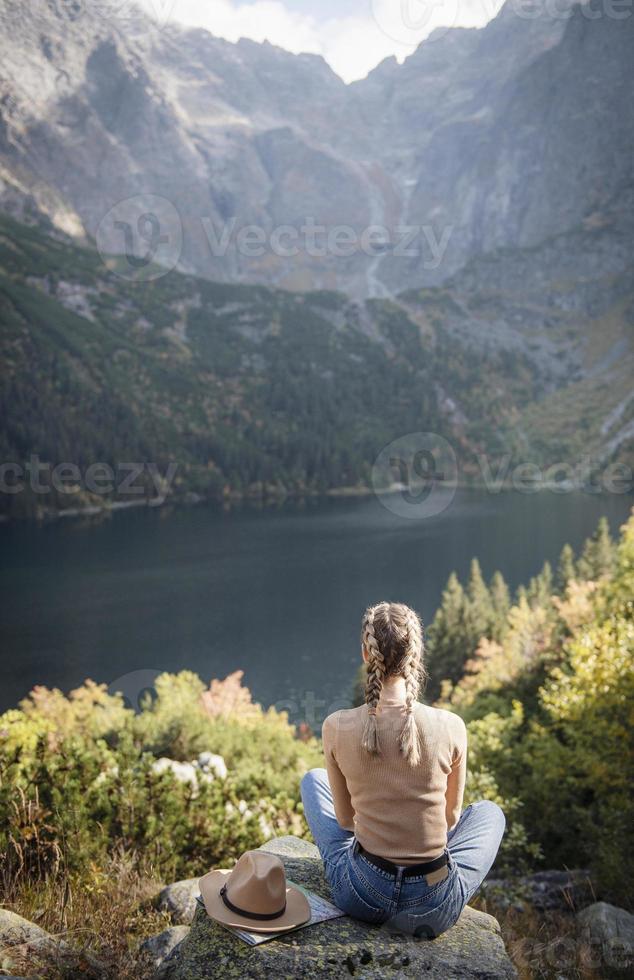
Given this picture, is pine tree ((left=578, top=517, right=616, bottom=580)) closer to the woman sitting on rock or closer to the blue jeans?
the blue jeans

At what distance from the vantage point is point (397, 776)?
→ 12.9ft

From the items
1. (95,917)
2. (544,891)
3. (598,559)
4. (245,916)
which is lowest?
(598,559)

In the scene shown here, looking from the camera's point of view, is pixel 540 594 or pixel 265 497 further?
pixel 265 497

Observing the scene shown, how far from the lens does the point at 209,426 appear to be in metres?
184

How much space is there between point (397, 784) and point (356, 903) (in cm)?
76

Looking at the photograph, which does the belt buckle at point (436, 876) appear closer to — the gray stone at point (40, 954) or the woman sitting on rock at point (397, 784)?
the woman sitting on rock at point (397, 784)

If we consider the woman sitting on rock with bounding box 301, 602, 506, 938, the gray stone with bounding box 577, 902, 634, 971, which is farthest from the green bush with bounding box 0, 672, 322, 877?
the gray stone with bounding box 577, 902, 634, 971

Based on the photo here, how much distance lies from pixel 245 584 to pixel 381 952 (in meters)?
66.6

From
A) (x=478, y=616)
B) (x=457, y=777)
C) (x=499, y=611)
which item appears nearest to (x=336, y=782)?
(x=457, y=777)

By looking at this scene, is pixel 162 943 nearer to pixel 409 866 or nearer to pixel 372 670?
pixel 409 866

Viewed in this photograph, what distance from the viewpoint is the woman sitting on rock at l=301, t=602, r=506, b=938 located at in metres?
3.93

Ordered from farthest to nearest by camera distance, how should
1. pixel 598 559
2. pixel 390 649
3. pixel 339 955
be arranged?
pixel 598 559
pixel 390 649
pixel 339 955

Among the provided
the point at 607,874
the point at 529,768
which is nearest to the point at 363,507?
the point at 529,768

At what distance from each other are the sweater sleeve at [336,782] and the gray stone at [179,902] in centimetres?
175
